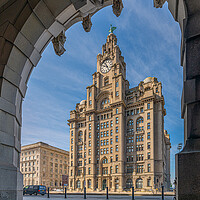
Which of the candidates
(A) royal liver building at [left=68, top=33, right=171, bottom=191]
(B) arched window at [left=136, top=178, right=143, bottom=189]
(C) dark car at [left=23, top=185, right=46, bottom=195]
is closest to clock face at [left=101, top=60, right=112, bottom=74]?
(A) royal liver building at [left=68, top=33, right=171, bottom=191]

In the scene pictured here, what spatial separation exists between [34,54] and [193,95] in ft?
13.4

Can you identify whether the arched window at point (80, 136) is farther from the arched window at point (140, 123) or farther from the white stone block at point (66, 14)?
the white stone block at point (66, 14)

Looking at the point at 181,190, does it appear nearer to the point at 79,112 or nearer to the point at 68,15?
the point at 68,15

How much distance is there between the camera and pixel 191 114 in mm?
3279

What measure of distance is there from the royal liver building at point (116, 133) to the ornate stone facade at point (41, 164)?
1691cm

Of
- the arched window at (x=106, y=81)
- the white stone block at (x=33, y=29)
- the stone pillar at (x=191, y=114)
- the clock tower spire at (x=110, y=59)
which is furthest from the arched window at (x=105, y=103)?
the stone pillar at (x=191, y=114)

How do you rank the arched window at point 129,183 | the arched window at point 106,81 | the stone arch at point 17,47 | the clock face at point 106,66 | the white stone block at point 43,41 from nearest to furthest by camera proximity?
1. the stone arch at point 17,47
2. the white stone block at point 43,41
3. the arched window at point 129,183
4. the arched window at point 106,81
5. the clock face at point 106,66

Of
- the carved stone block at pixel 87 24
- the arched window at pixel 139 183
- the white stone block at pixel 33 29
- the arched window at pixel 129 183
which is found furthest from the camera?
the arched window at pixel 129 183

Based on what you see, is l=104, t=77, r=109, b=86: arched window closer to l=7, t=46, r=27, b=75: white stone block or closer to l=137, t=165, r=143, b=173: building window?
l=137, t=165, r=143, b=173: building window

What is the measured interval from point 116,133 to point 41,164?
40.5m

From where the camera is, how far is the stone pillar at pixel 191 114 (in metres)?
2.97

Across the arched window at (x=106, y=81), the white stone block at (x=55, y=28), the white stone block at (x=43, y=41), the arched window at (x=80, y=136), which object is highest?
the arched window at (x=106, y=81)

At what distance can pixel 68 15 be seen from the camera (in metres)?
5.75

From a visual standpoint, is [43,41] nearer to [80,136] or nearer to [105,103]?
[105,103]
